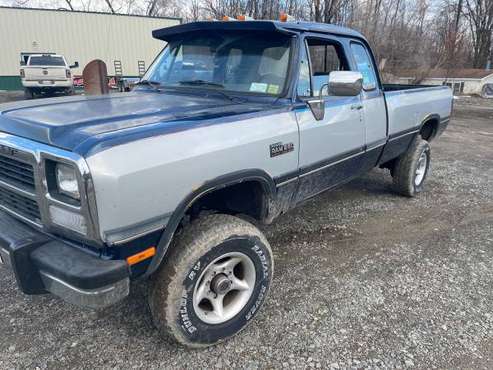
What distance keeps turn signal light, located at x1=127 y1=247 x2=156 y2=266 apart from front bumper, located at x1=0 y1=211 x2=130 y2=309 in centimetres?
6

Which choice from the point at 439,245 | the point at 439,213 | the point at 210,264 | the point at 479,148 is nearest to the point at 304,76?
the point at 210,264

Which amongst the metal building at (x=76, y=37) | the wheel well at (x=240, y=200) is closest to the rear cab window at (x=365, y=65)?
the wheel well at (x=240, y=200)

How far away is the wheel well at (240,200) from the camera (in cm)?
273

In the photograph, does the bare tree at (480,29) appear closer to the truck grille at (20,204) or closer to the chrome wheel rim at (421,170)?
the chrome wheel rim at (421,170)

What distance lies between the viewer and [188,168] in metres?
2.11

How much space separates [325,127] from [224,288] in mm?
1542

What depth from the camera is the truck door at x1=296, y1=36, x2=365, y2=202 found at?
10.0 ft

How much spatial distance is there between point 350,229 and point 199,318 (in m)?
2.40

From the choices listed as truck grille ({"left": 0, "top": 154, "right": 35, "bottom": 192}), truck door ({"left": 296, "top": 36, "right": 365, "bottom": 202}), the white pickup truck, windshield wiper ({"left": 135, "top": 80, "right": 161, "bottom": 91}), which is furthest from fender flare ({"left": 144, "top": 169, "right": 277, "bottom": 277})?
the white pickup truck

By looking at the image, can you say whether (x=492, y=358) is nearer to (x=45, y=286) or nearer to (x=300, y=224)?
(x=300, y=224)

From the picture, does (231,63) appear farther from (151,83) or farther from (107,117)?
(107,117)

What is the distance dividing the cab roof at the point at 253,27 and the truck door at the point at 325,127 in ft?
0.31

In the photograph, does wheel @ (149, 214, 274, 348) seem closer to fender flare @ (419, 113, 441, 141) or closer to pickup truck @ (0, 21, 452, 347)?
pickup truck @ (0, 21, 452, 347)

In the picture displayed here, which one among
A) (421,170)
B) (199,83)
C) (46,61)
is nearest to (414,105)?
(421,170)
